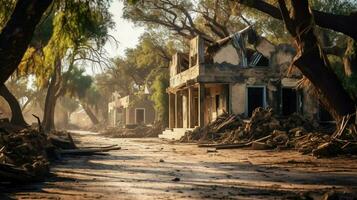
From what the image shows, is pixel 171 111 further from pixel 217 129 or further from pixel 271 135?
pixel 271 135

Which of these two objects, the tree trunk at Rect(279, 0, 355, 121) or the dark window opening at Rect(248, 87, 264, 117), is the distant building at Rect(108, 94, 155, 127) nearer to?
the dark window opening at Rect(248, 87, 264, 117)

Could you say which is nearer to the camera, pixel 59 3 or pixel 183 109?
pixel 59 3

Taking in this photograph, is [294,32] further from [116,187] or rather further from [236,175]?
[116,187]

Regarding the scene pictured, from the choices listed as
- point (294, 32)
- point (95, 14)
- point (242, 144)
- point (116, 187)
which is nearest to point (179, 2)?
point (242, 144)

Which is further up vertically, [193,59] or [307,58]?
[193,59]

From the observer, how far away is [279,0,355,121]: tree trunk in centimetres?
1311

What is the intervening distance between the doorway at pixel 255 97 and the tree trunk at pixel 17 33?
22.0 m

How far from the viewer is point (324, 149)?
42.9 ft

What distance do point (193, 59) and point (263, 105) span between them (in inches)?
224

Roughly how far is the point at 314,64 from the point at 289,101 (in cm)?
1588

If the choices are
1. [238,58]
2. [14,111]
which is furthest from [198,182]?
[238,58]

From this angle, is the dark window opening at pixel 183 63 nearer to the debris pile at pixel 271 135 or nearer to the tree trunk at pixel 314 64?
the debris pile at pixel 271 135

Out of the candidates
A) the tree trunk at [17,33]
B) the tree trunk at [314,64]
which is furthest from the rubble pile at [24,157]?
the tree trunk at [314,64]

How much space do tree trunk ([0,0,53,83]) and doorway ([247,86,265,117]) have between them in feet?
72.1
